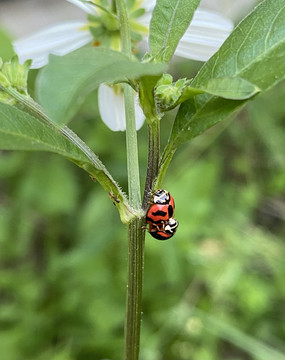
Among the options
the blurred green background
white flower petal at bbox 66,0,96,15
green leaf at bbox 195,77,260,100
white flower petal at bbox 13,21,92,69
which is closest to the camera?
green leaf at bbox 195,77,260,100

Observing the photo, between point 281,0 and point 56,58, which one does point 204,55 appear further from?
point 56,58

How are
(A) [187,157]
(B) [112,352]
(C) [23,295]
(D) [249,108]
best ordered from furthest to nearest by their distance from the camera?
(D) [249,108]
(A) [187,157]
(C) [23,295]
(B) [112,352]

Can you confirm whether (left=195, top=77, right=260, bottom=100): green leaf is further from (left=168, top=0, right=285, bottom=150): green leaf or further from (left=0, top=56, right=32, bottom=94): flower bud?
(left=0, top=56, right=32, bottom=94): flower bud

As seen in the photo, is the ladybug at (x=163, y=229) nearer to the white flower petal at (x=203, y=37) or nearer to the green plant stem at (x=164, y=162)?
the green plant stem at (x=164, y=162)

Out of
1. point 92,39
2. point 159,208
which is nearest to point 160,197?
point 159,208

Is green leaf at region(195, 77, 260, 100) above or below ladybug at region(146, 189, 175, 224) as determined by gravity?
above

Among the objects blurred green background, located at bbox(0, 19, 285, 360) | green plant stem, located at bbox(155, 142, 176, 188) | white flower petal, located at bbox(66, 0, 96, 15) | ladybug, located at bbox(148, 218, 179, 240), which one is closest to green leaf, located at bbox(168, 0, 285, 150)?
green plant stem, located at bbox(155, 142, 176, 188)

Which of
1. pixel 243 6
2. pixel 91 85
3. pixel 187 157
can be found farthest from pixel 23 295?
pixel 243 6
